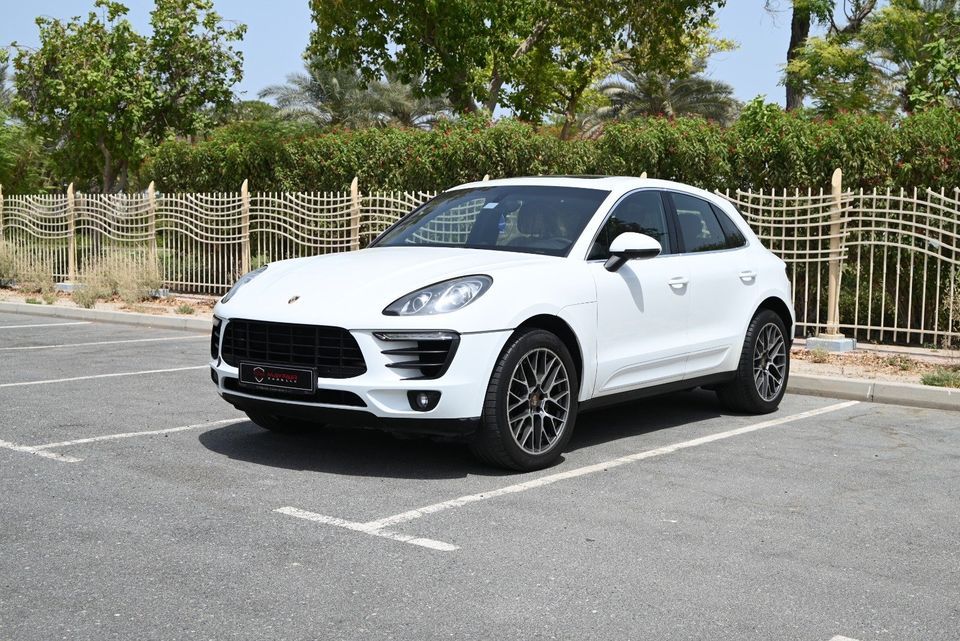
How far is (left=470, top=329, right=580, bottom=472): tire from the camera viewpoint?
20.1 feet

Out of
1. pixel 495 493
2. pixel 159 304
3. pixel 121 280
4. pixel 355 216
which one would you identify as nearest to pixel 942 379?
pixel 495 493

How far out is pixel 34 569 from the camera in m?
4.48

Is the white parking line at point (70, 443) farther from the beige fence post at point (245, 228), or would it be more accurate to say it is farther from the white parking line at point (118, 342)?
the beige fence post at point (245, 228)

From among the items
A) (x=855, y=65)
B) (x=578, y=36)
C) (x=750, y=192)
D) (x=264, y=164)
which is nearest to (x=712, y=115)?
(x=855, y=65)

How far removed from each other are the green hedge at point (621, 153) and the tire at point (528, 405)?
7947mm

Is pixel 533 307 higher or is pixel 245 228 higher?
pixel 245 228

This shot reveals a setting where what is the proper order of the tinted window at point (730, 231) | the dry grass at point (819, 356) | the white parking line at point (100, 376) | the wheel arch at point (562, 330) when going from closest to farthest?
the wheel arch at point (562, 330) < the tinted window at point (730, 231) < the white parking line at point (100, 376) < the dry grass at point (819, 356)

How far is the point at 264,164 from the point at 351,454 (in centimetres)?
1413

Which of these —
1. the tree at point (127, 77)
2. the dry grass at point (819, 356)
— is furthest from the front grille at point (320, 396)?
the tree at point (127, 77)

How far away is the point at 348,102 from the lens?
5488 centimetres

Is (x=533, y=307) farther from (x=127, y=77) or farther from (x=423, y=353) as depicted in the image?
(x=127, y=77)

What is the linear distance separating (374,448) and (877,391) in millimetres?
4971

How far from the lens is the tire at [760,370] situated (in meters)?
8.31

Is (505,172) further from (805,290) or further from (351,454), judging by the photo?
(351,454)
